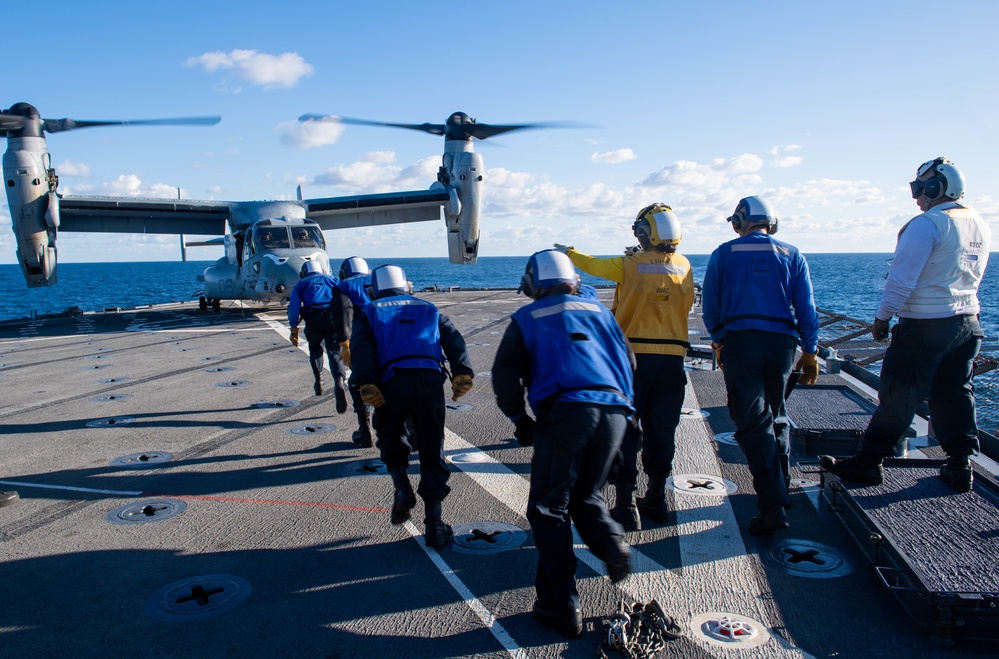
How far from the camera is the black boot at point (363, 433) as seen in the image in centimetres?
663

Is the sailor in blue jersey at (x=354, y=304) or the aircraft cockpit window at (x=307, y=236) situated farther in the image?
the aircraft cockpit window at (x=307, y=236)

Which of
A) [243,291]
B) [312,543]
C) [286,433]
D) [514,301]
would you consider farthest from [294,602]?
[514,301]

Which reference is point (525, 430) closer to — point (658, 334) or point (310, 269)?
point (658, 334)

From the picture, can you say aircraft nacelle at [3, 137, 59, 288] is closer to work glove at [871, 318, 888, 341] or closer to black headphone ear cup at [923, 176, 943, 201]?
work glove at [871, 318, 888, 341]

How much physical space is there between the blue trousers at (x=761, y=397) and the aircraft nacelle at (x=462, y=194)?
823 inches

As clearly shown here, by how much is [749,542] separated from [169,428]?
639 centimetres

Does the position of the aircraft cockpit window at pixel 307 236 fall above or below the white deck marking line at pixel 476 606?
above

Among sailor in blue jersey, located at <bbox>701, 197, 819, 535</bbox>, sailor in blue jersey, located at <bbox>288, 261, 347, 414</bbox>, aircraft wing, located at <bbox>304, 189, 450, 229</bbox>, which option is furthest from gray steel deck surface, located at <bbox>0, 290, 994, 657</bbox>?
aircraft wing, located at <bbox>304, 189, 450, 229</bbox>

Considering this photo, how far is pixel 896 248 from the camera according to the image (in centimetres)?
475

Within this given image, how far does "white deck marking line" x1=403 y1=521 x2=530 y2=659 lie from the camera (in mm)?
3199

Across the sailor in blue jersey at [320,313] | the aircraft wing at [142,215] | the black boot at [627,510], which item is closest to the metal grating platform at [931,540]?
the black boot at [627,510]

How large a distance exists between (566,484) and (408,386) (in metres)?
1.49

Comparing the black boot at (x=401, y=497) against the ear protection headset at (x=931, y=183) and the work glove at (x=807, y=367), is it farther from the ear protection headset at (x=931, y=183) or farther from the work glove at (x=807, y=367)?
the ear protection headset at (x=931, y=183)

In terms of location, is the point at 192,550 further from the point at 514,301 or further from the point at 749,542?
the point at 514,301
